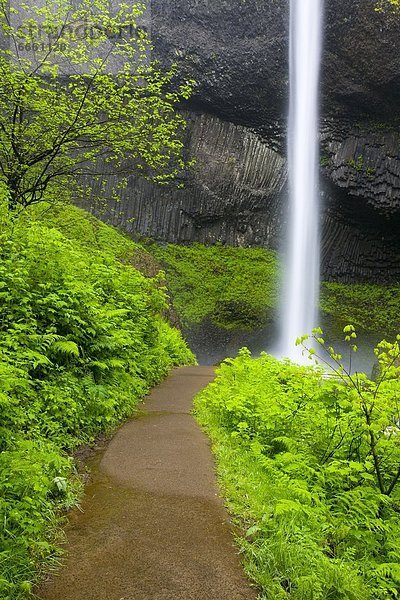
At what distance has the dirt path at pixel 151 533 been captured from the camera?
2.74 metres

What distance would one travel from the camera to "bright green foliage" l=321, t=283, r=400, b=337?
22219 millimetres

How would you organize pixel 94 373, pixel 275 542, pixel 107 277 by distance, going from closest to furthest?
pixel 275 542
pixel 94 373
pixel 107 277

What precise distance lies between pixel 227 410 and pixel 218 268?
57.9 ft

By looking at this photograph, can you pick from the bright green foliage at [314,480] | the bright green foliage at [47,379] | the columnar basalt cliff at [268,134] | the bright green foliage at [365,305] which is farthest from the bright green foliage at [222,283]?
the bright green foliage at [314,480]

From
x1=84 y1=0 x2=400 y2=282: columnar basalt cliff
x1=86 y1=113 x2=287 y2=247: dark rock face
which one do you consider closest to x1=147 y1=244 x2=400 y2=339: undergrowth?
x1=84 y1=0 x2=400 y2=282: columnar basalt cliff

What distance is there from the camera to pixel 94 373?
19.4 ft

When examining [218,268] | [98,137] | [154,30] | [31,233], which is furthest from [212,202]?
[31,233]

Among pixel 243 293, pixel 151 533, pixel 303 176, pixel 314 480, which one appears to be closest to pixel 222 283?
pixel 243 293

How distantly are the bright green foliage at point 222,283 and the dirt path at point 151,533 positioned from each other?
16.2 m

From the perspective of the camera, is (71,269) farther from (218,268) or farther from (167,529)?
(218,268)

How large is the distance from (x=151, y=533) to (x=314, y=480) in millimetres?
2092

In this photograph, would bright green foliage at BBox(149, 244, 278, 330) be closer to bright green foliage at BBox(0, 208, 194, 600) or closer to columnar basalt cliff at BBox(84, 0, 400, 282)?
columnar basalt cliff at BBox(84, 0, 400, 282)

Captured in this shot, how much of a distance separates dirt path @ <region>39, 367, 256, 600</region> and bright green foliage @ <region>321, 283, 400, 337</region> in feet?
61.5

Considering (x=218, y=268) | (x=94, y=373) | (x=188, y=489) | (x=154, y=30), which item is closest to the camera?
(x=188, y=489)
